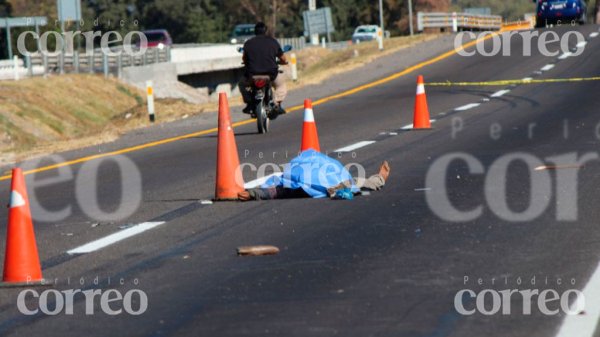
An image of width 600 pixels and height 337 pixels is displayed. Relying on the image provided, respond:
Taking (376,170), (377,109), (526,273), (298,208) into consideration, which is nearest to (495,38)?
(377,109)

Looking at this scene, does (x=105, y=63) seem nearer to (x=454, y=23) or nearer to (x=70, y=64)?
(x=70, y=64)

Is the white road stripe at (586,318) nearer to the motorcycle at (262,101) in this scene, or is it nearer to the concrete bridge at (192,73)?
the motorcycle at (262,101)

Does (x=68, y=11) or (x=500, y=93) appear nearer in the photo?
(x=500, y=93)

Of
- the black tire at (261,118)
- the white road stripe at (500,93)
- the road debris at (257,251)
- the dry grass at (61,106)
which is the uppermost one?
the road debris at (257,251)

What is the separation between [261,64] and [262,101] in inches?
23.3

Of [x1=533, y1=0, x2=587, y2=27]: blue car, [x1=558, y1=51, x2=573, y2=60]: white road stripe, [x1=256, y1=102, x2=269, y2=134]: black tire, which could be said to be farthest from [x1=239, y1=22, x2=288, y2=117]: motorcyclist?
[x1=533, y1=0, x2=587, y2=27]: blue car

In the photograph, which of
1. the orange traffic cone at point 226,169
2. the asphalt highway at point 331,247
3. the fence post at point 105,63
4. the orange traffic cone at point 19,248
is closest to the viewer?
the asphalt highway at point 331,247

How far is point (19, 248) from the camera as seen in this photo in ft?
29.5

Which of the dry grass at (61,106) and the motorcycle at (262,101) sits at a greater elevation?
the motorcycle at (262,101)

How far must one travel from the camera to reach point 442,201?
1199 centimetres

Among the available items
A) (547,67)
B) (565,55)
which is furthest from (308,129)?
(565,55)

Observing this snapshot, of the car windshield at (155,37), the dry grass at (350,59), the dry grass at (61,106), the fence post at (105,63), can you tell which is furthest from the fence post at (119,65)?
the car windshield at (155,37)

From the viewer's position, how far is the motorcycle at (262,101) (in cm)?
2109

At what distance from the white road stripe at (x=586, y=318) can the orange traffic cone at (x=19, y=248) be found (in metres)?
3.51
